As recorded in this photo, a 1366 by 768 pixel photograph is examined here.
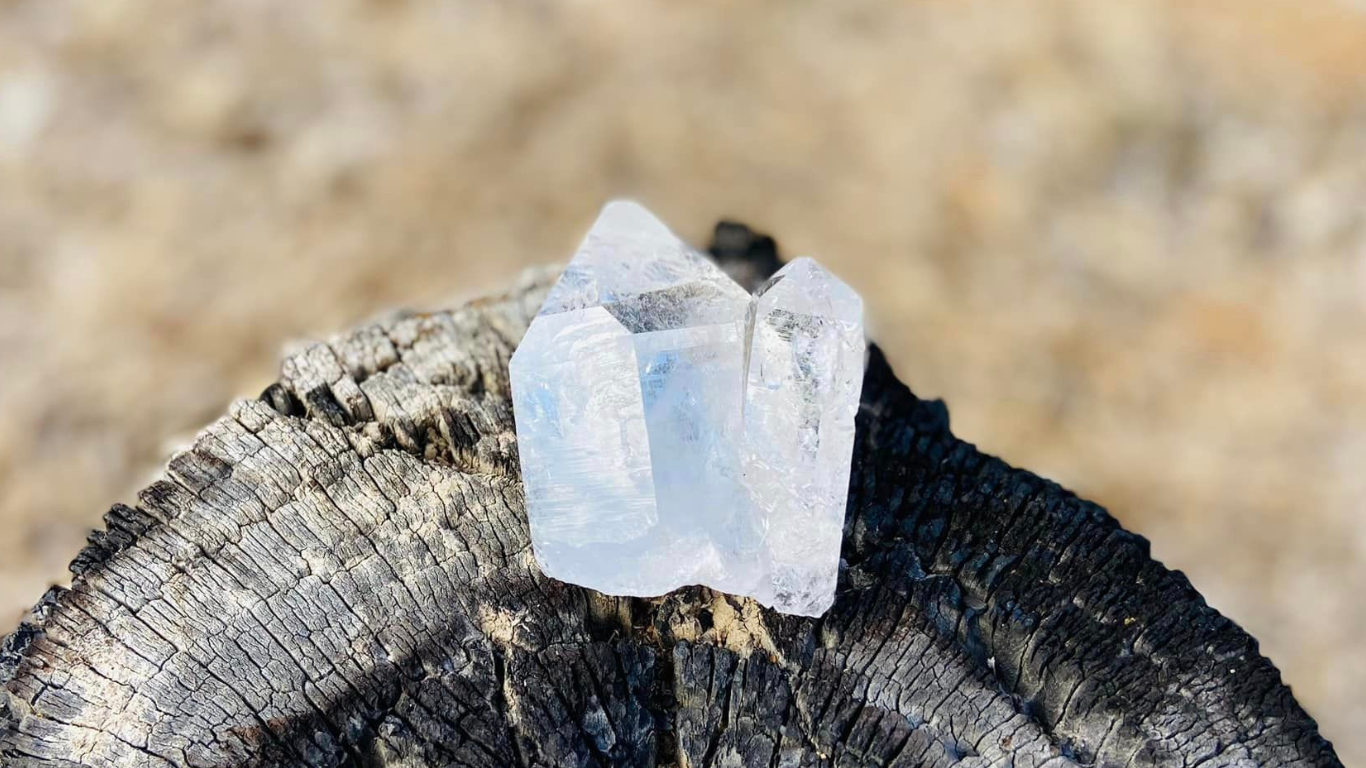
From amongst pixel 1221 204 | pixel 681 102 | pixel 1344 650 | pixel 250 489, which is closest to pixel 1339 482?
pixel 1344 650

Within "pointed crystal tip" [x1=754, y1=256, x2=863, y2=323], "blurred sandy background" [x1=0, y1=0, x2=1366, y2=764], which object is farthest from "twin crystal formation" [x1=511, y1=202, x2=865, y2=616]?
"blurred sandy background" [x1=0, y1=0, x2=1366, y2=764]

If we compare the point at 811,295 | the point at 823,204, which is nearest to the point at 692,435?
the point at 811,295

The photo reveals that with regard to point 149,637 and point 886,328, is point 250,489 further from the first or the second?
point 886,328

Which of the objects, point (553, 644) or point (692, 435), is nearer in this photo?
point (553, 644)

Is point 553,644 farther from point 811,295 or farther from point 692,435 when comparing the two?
point 811,295

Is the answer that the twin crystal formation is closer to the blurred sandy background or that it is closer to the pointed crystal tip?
the pointed crystal tip

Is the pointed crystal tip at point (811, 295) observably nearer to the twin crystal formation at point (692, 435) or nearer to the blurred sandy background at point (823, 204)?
the twin crystal formation at point (692, 435)

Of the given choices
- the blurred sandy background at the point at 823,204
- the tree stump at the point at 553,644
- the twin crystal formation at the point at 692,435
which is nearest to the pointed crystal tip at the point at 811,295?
the twin crystal formation at the point at 692,435
